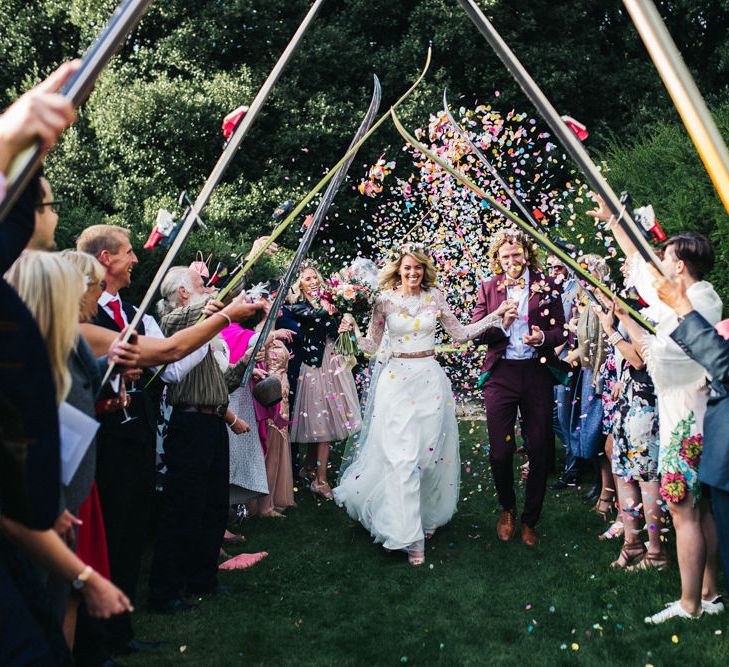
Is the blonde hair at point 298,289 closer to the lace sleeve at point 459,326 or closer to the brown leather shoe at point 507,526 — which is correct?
the lace sleeve at point 459,326

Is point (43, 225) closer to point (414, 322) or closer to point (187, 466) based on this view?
point (187, 466)

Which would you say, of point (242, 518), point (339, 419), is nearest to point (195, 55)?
point (339, 419)

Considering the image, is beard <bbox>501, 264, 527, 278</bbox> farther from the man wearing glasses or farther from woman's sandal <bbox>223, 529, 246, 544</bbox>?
the man wearing glasses

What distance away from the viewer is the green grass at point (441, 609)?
383 cm

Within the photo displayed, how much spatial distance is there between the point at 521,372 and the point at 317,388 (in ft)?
8.46

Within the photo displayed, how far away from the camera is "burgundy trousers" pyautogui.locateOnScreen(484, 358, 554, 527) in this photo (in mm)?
5738

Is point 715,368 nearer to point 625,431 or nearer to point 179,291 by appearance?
point 625,431

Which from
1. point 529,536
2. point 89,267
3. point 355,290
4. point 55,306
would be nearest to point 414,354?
point 355,290

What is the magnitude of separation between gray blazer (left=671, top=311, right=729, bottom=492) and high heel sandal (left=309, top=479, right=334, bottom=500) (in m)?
4.41

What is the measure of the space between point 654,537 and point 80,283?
405cm

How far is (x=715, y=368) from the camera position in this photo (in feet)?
9.48

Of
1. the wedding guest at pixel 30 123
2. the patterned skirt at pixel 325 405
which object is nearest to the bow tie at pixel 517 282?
the patterned skirt at pixel 325 405

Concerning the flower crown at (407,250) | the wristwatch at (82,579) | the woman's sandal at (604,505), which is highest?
the flower crown at (407,250)

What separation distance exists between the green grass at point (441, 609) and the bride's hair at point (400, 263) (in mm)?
1980
